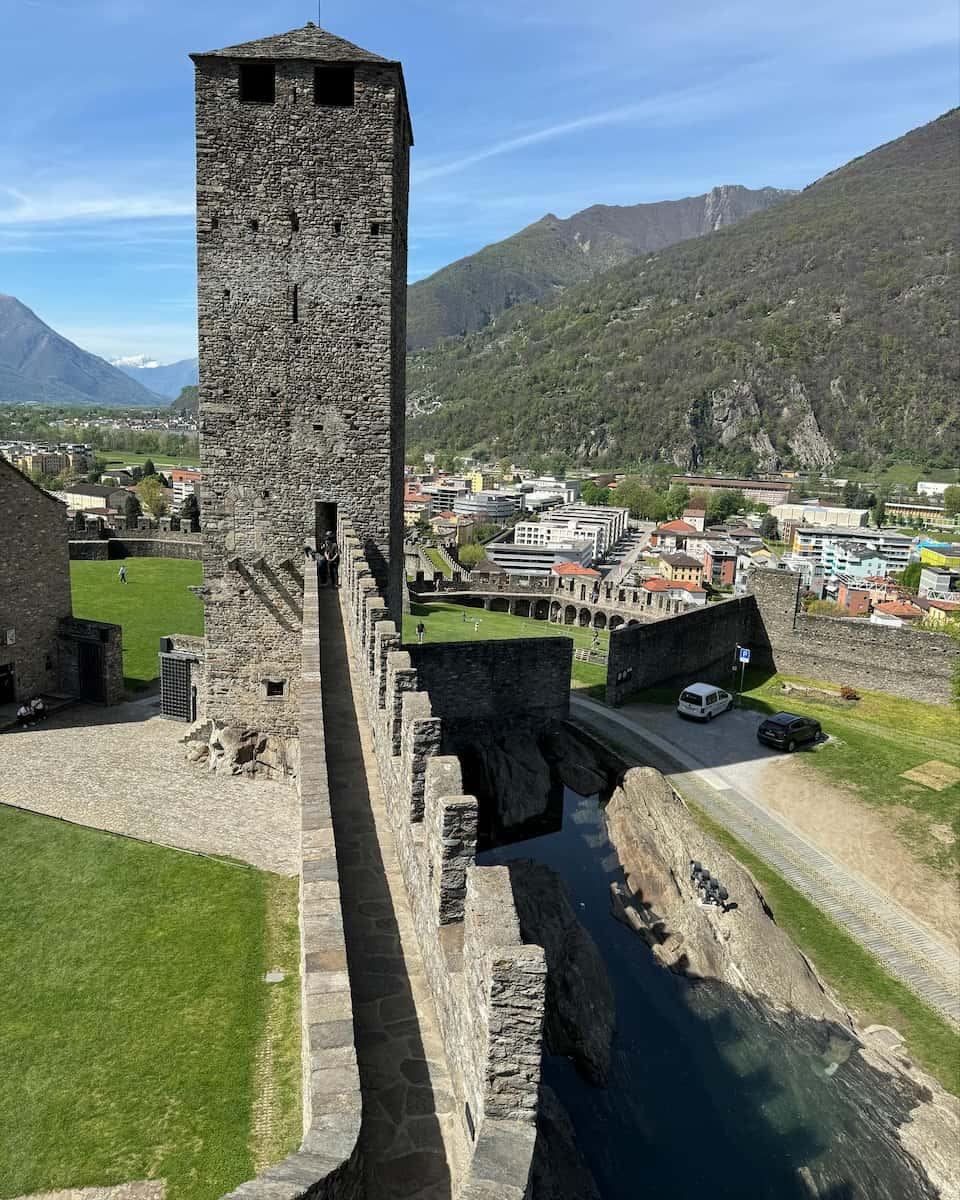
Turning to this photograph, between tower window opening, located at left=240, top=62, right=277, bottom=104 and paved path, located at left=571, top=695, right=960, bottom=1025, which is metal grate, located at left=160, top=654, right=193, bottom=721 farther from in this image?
tower window opening, located at left=240, top=62, right=277, bottom=104

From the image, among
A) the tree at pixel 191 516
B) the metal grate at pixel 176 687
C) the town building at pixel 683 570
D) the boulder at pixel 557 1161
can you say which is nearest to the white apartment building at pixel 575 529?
the town building at pixel 683 570

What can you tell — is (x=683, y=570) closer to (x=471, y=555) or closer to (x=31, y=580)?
(x=471, y=555)

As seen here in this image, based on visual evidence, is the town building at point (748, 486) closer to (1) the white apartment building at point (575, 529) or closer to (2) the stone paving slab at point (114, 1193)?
(1) the white apartment building at point (575, 529)

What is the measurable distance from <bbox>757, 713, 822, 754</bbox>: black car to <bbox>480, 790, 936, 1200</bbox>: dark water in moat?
32.5 ft

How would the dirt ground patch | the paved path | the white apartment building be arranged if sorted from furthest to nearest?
the white apartment building
the dirt ground patch
the paved path

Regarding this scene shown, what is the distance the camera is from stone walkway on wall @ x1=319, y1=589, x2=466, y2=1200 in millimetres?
3887

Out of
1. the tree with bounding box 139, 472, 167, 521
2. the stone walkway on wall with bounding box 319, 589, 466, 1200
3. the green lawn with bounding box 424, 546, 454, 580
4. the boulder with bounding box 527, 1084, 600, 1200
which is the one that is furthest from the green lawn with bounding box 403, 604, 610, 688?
the tree with bounding box 139, 472, 167, 521

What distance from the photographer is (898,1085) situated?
38.8ft

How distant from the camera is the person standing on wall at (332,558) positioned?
640 inches

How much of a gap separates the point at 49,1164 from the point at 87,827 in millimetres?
8124

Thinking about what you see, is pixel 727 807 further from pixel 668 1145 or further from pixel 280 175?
pixel 280 175

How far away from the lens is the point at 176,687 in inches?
850

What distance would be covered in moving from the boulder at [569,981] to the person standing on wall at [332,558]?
716 cm

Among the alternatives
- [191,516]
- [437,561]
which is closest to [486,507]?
[437,561]
